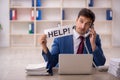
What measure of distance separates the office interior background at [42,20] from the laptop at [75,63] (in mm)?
5280

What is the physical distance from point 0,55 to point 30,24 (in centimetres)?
157

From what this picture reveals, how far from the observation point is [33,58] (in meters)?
5.71

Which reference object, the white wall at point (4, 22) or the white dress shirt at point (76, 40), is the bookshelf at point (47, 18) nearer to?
the white wall at point (4, 22)

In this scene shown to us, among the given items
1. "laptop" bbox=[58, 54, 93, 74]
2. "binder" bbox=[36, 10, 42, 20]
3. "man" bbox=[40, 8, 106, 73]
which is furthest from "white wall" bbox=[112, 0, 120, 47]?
"laptop" bbox=[58, 54, 93, 74]

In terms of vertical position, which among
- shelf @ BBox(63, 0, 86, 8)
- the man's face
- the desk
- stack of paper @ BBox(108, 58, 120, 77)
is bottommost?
the desk

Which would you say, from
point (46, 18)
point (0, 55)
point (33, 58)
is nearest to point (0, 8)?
point (46, 18)

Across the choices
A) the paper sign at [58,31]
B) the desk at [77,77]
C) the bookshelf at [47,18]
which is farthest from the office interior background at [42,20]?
the desk at [77,77]

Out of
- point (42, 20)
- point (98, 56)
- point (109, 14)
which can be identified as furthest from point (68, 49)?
point (109, 14)

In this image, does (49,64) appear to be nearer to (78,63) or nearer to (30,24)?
(78,63)

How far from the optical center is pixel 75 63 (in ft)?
6.34

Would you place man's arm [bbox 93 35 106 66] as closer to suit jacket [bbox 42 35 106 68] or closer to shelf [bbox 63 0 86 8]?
suit jacket [bbox 42 35 106 68]

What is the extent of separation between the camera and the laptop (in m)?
1.91

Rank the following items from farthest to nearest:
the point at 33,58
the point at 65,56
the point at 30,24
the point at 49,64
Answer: the point at 30,24 < the point at 33,58 < the point at 49,64 < the point at 65,56

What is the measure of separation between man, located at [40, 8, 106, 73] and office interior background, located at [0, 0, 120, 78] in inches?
191
